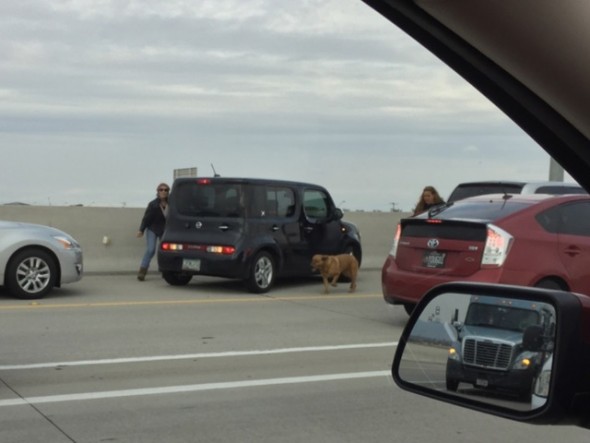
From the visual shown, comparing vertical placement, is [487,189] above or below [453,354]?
above

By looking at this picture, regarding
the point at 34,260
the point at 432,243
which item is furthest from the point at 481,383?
the point at 34,260

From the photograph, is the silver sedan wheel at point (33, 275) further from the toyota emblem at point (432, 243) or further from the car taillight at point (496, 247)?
the car taillight at point (496, 247)

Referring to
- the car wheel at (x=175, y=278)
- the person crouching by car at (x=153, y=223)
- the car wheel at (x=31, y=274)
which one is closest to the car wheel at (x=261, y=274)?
the car wheel at (x=175, y=278)

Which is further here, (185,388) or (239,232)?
(239,232)

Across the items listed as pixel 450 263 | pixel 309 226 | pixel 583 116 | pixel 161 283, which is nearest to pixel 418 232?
pixel 450 263

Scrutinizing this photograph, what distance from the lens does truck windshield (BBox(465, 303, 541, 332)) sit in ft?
6.45

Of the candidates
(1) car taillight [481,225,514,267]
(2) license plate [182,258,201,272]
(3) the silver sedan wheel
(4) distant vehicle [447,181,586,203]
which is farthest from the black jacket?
(1) car taillight [481,225,514,267]

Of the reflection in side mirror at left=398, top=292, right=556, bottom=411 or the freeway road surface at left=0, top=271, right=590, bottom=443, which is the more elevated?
the reflection in side mirror at left=398, top=292, right=556, bottom=411

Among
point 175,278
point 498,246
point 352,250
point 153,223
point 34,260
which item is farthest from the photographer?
point 352,250

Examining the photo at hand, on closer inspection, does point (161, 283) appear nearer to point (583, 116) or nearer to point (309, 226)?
point (309, 226)

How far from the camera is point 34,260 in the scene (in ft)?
42.5

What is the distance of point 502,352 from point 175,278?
13.8 metres

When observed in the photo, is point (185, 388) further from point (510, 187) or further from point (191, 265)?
point (510, 187)

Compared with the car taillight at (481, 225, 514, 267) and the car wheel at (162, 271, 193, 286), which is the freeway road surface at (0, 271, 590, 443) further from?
the car wheel at (162, 271, 193, 286)
